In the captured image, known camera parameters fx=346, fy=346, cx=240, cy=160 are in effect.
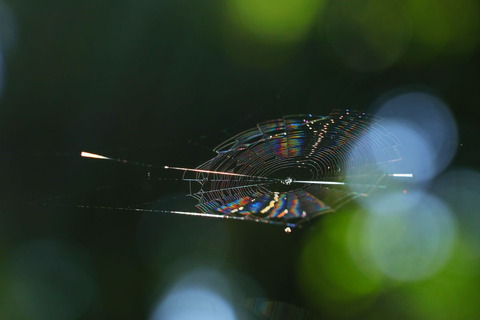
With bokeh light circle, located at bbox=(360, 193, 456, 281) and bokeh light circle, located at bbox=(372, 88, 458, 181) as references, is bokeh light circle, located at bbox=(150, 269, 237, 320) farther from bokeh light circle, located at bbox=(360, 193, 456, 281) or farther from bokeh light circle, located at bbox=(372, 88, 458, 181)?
bokeh light circle, located at bbox=(372, 88, 458, 181)

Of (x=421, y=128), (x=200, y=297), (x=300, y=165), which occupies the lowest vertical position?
(x=200, y=297)

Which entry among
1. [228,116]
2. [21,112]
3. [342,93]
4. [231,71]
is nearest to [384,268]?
[342,93]

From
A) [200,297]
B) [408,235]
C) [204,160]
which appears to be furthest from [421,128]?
[200,297]

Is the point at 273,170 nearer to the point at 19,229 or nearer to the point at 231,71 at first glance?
the point at 231,71

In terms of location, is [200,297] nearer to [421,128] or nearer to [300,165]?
[300,165]

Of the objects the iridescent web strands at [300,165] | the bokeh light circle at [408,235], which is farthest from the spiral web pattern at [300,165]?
the bokeh light circle at [408,235]

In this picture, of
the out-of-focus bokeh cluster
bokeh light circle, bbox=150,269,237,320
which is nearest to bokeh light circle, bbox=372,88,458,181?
the out-of-focus bokeh cluster
